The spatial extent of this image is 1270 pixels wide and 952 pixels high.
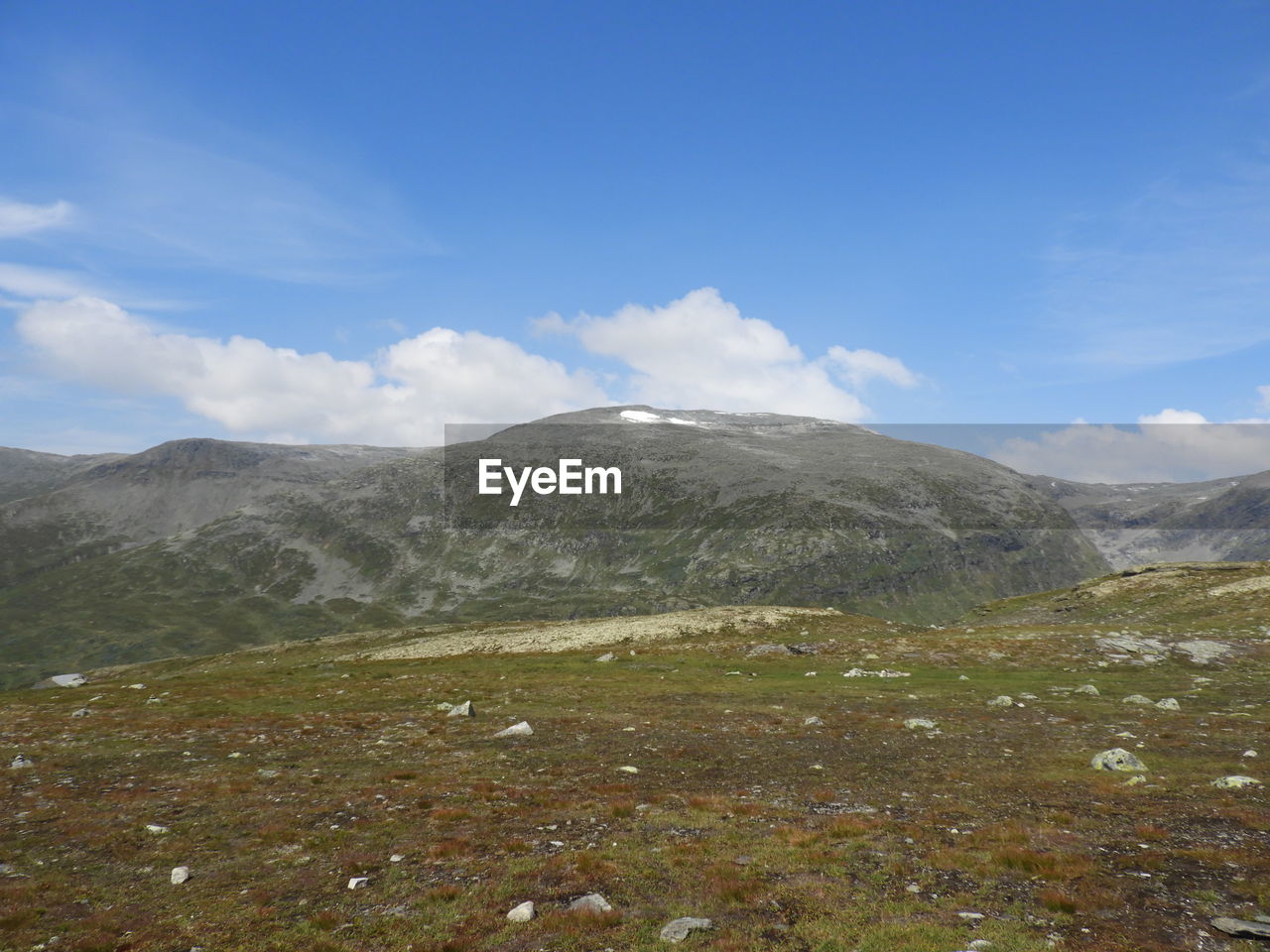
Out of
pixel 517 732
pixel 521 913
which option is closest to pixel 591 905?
pixel 521 913

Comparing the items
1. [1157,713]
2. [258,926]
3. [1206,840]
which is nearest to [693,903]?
[258,926]

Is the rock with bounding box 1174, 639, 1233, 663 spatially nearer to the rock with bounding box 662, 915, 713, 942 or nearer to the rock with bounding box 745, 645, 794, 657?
the rock with bounding box 745, 645, 794, 657

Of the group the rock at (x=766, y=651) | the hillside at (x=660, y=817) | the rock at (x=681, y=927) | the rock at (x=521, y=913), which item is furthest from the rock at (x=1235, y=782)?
the rock at (x=766, y=651)

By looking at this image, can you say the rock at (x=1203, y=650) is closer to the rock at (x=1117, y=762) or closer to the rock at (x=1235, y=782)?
the rock at (x=1117, y=762)

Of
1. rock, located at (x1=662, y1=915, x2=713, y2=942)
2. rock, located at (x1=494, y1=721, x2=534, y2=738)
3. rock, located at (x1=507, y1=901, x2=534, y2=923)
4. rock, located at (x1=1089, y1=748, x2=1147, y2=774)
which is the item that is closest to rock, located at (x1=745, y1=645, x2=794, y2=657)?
rock, located at (x1=494, y1=721, x2=534, y2=738)

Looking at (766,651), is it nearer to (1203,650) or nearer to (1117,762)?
(1203,650)

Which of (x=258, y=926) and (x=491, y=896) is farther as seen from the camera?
(x=491, y=896)

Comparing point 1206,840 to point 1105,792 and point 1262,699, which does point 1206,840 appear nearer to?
point 1105,792

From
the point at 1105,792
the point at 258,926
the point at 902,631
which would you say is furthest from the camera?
the point at 902,631

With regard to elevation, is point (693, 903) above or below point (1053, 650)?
above
